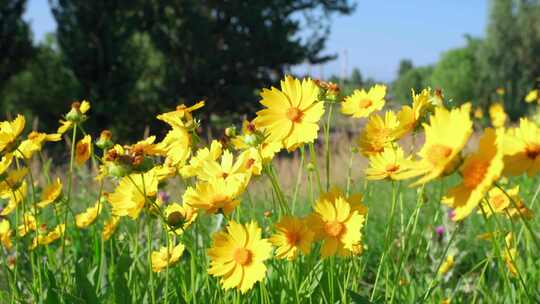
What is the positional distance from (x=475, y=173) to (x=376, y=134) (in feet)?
1.59

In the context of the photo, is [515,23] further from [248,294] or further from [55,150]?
[248,294]

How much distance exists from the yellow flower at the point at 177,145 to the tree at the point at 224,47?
12052 mm

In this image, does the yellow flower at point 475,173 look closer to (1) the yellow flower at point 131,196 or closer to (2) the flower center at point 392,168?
(2) the flower center at point 392,168

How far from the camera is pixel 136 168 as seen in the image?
0.86m

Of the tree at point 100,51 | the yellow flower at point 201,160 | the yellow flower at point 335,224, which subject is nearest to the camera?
the yellow flower at point 335,224

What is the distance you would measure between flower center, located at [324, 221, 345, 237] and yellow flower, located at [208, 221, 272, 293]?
9 cm

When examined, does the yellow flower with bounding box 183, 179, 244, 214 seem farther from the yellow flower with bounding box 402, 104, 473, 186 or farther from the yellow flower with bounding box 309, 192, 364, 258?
the yellow flower with bounding box 402, 104, 473, 186

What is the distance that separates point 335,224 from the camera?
2.82ft

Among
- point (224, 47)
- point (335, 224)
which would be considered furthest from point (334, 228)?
point (224, 47)

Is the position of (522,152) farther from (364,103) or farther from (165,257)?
(165,257)

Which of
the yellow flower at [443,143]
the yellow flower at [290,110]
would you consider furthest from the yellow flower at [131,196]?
the yellow flower at [443,143]

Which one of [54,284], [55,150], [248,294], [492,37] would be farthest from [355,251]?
[492,37]

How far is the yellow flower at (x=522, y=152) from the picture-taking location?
61 cm

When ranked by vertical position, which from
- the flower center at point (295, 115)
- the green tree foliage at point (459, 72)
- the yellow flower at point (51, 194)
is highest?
the green tree foliage at point (459, 72)
